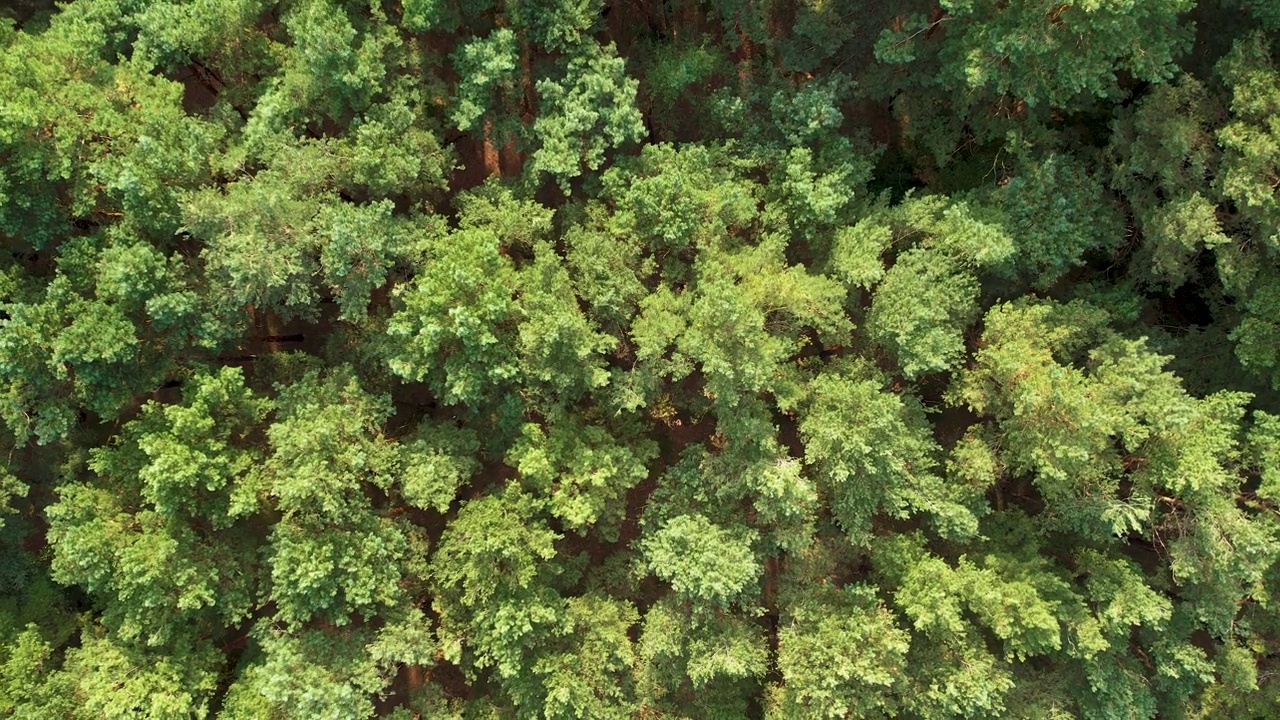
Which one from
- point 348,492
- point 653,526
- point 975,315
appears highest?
point 975,315

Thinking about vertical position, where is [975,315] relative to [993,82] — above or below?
below

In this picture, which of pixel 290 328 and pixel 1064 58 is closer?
pixel 1064 58

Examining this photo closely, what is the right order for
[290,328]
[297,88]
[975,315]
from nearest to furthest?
[297,88], [975,315], [290,328]

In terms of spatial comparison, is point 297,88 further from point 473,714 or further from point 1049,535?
point 1049,535

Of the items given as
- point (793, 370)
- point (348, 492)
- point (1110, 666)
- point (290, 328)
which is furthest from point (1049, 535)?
point (290, 328)

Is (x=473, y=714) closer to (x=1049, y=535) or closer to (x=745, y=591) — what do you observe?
(x=745, y=591)

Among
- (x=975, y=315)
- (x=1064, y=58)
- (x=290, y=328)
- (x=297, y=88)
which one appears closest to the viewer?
Result: (x=1064, y=58)
